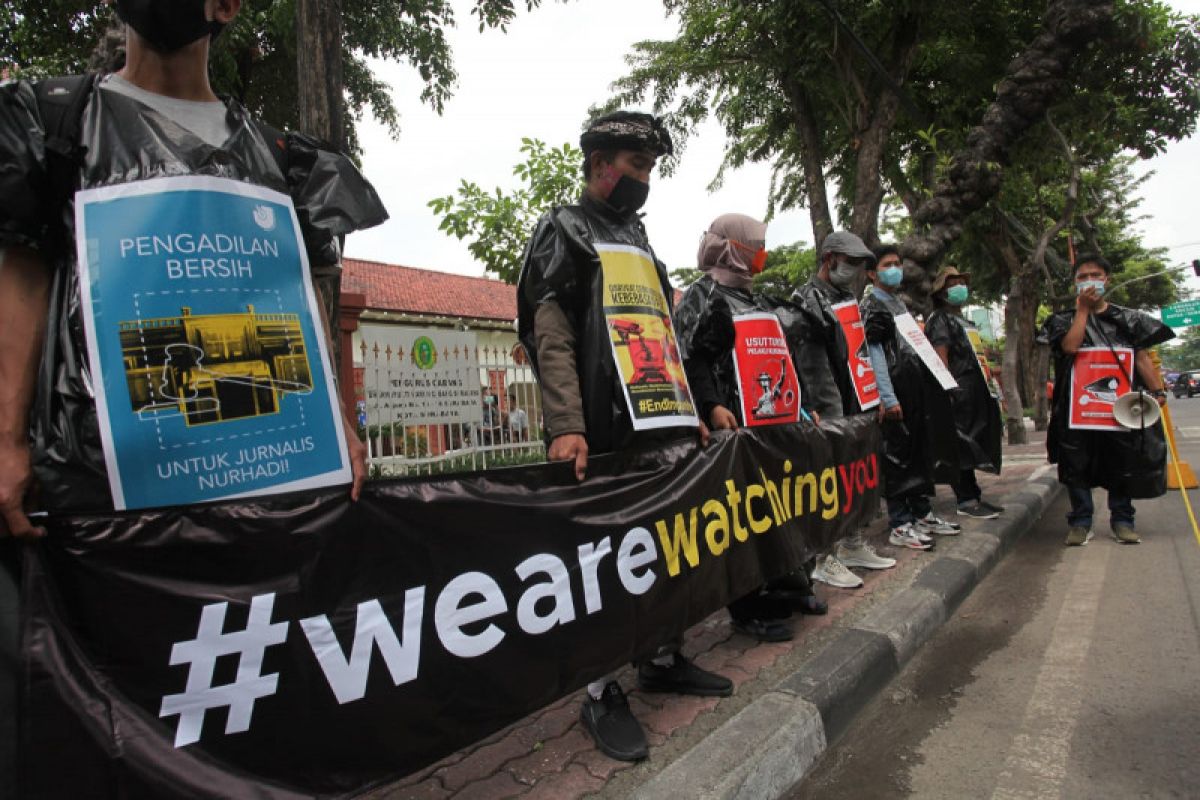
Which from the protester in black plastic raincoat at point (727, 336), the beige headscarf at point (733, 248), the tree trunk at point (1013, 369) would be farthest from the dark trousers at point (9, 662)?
the tree trunk at point (1013, 369)

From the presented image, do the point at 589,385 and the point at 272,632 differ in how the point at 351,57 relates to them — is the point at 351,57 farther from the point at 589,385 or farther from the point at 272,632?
the point at 272,632

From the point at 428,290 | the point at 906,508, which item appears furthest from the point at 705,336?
the point at 428,290

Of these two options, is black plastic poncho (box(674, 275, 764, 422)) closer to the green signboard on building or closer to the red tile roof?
the red tile roof

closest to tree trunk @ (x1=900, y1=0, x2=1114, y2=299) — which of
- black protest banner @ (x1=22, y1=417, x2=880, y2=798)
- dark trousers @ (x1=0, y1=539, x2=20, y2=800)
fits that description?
black protest banner @ (x1=22, y1=417, x2=880, y2=798)

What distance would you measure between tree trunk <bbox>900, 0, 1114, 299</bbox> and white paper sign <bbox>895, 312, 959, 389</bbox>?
2906 millimetres

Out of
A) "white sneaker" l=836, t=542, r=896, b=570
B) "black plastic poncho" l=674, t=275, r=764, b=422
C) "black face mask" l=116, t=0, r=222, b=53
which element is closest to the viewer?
"black face mask" l=116, t=0, r=222, b=53

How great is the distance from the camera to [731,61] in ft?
31.9

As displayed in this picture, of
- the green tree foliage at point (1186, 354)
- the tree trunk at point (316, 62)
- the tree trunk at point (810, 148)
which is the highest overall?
the tree trunk at point (810, 148)

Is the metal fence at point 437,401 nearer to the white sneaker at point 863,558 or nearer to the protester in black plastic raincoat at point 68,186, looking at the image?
the white sneaker at point 863,558

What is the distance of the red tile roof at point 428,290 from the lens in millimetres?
18953

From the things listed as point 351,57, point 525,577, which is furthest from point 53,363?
point 351,57

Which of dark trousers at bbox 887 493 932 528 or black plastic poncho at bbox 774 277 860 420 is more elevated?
black plastic poncho at bbox 774 277 860 420

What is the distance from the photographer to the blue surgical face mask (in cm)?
455

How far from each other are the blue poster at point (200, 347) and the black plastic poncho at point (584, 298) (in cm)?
90
